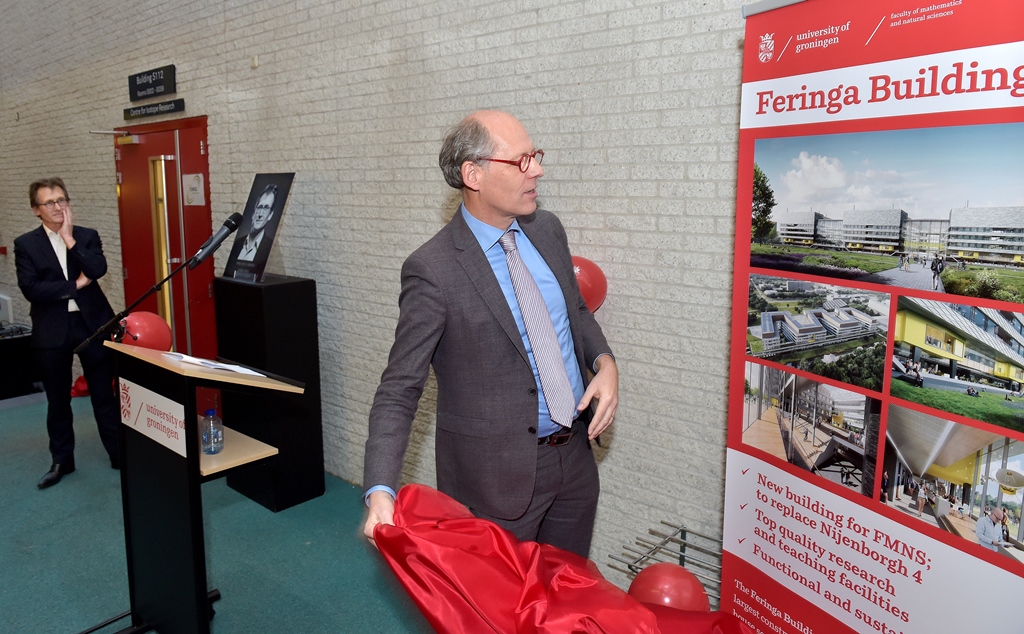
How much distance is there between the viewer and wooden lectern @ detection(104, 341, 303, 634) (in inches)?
97.9

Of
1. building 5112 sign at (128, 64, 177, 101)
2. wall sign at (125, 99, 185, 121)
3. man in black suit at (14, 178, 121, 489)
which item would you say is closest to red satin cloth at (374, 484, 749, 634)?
man in black suit at (14, 178, 121, 489)

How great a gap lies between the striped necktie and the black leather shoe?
4126 millimetres

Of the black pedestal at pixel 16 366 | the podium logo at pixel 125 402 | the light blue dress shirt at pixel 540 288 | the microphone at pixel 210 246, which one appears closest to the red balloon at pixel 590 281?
the light blue dress shirt at pixel 540 288

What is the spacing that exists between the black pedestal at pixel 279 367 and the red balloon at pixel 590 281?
196 centimetres

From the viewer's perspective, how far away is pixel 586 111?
3.15 metres

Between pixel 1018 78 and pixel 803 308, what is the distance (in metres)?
0.77

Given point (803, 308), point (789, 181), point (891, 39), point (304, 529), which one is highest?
point (891, 39)

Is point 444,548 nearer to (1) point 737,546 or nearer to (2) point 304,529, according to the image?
(1) point 737,546

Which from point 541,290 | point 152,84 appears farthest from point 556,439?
point 152,84

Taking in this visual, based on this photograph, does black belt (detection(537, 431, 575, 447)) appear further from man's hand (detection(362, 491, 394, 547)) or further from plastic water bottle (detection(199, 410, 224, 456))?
plastic water bottle (detection(199, 410, 224, 456))

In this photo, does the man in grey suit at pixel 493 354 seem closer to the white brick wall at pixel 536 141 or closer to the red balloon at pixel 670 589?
the red balloon at pixel 670 589

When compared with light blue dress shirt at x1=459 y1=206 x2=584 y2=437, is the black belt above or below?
below

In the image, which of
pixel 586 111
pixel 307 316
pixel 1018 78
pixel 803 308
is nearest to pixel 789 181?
Result: pixel 803 308

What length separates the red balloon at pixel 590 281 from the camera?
3.00m
